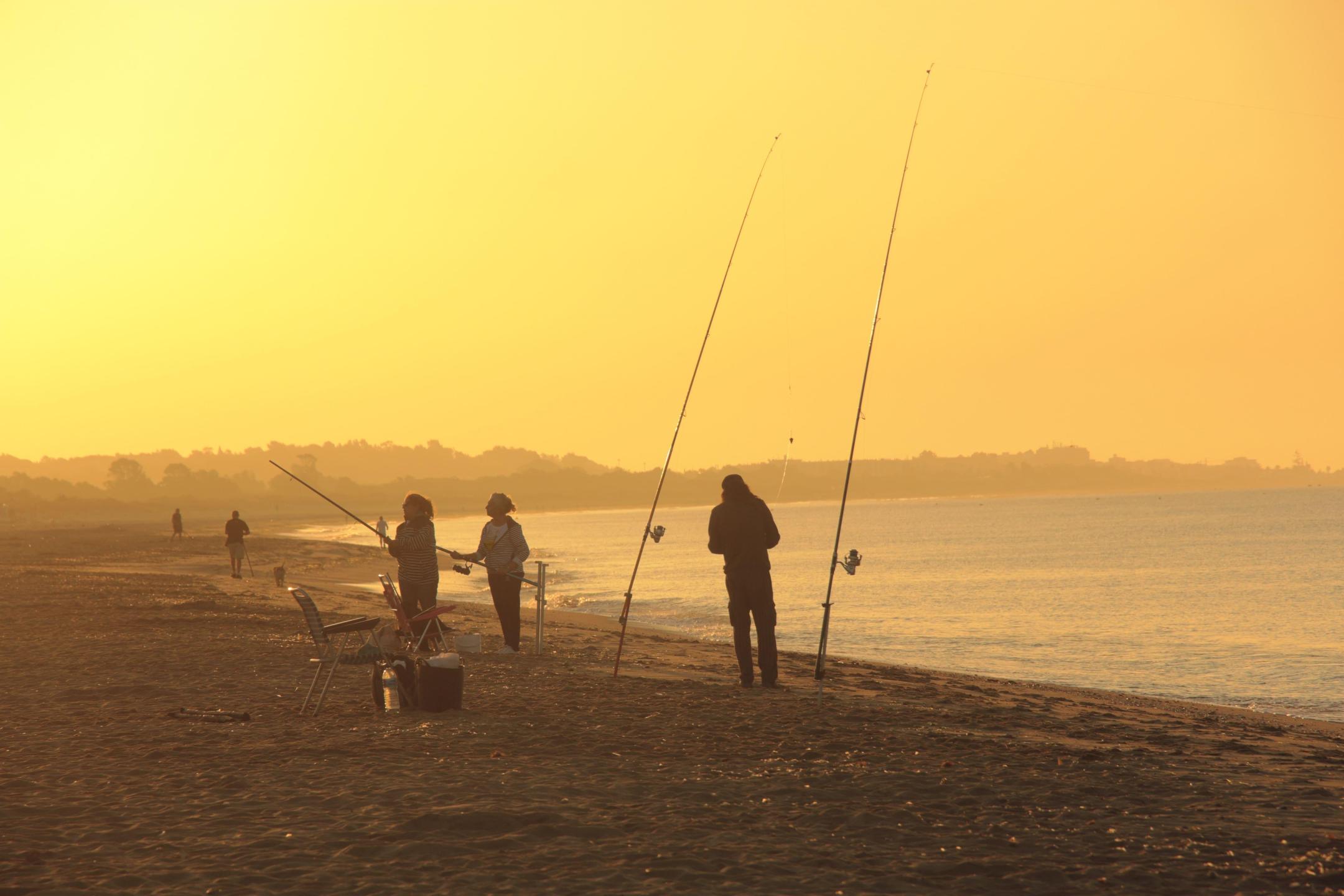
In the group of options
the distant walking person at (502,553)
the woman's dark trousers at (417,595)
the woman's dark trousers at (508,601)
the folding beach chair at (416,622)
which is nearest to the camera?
the folding beach chair at (416,622)

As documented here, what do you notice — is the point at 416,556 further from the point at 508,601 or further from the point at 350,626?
the point at 350,626

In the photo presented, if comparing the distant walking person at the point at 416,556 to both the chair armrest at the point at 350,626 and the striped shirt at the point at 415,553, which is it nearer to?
the striped shirt at the point at 415,553

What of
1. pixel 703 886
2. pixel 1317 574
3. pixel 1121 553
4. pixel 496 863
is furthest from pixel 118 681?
pixel 1121 553

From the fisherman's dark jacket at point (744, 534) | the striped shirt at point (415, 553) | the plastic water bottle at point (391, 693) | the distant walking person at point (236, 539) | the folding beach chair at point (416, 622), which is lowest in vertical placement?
the distant walking person at point (236, 539)

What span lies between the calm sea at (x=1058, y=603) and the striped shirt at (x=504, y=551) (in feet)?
20.9

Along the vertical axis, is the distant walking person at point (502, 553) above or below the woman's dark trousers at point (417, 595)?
above

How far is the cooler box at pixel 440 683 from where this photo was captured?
864cm

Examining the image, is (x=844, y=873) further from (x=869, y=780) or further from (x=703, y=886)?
(x=869, y=780)

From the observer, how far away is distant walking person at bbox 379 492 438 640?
35.9 feet

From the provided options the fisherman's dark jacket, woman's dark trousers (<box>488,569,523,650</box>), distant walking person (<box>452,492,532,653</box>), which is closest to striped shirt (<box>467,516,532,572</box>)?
distant walking person (<box>452,492,532,653</box>)

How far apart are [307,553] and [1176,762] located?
4664 centimetres

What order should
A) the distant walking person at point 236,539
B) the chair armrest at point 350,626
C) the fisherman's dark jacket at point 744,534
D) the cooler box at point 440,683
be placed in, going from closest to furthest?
the chair armrest at point 350,626
the cooler box at point 440,683
the fisherman's dark jacket at point 744,534
the distant walking person at point 236,539

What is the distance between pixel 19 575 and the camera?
27078mm

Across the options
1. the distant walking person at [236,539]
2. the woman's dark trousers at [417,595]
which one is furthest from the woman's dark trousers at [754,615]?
the distant walking person at [236,539]
